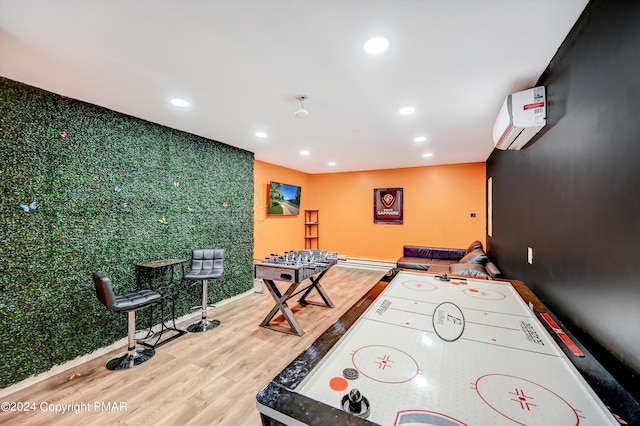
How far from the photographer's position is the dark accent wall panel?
104 centimetres

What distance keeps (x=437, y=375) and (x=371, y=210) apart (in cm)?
574

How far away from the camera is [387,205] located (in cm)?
639

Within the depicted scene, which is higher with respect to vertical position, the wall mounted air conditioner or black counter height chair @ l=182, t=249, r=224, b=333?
the wall mounted air conditioner

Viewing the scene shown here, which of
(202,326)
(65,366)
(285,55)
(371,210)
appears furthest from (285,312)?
(371,210)

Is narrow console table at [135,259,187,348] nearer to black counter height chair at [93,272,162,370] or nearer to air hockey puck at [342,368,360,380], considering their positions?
black counter height chair at [93,272,162,370]

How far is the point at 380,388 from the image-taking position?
0.90 m

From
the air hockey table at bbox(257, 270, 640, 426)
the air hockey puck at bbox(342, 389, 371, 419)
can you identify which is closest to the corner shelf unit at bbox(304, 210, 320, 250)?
the air hockey table at bbox(257, 270, 640, 426)

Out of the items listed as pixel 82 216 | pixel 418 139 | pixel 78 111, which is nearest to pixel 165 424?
pixel 82 216

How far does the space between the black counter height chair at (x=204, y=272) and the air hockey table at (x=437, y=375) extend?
242 cm

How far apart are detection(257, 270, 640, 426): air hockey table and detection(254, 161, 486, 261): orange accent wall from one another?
4144mm

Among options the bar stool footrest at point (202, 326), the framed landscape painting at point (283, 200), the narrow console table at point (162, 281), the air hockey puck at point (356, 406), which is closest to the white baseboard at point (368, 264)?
the framed landscape painting at point (283, 200)

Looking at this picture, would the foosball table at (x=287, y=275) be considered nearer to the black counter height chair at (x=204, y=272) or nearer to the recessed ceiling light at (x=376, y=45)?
the black counter height chair at (x=204, y=272)

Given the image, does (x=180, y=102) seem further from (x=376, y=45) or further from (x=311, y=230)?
(x=311, y=230)

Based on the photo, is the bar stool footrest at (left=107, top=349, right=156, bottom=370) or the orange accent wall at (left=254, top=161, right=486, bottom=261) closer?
the bar stool footrest at (left=107, top=349, right=156, bottom=370)
